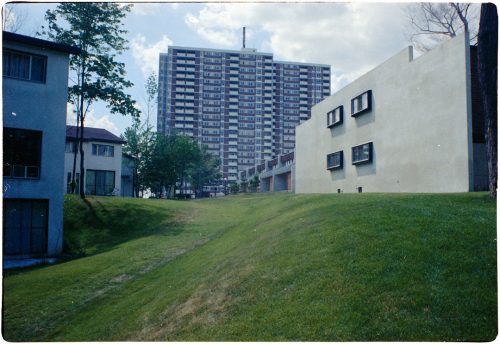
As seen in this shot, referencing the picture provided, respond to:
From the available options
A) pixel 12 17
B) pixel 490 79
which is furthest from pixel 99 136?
pixel 490 79

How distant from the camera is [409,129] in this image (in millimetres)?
18688

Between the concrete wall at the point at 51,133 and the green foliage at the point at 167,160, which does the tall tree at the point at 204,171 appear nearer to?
the green foliage at the point at 167,160

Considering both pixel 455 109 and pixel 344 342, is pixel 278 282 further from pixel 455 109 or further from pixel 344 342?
pixel 455 109

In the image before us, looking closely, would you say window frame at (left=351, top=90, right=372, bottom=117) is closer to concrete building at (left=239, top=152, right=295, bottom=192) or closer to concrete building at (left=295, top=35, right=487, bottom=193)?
concrete building at (left=295, top=35, right=487, bottom=193)

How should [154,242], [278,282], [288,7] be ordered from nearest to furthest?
[278,282] → [288,7] → [154,242]

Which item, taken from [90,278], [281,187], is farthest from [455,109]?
[281,187]

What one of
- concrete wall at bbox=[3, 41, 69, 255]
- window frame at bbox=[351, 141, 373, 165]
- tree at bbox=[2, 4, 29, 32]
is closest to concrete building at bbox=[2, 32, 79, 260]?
concrete wall at bbox=[3, 41, 69, 255]

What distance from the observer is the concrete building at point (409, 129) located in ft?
49.3

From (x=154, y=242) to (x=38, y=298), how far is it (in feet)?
24.5

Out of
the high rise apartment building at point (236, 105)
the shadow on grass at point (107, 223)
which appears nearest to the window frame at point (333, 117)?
the shadow on grass at point (107, 223)

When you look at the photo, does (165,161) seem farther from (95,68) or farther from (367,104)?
(367,104)

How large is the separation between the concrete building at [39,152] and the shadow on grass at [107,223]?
1527 millimetres

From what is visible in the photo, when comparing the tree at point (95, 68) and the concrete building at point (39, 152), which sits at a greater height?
the tree at point (95, 68)

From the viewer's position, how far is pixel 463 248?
23.5 ft
